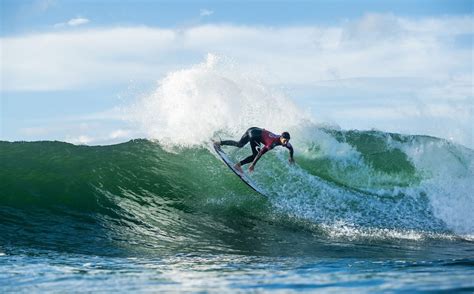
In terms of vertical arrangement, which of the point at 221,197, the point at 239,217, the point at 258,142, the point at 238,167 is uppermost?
the point at 258,142

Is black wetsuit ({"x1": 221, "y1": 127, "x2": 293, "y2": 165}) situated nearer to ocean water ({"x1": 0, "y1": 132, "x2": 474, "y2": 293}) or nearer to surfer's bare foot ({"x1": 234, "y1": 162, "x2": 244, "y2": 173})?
surfer's bare foot ({"x1": 234, "y1": 162, "x2": 244, "y2": 173})

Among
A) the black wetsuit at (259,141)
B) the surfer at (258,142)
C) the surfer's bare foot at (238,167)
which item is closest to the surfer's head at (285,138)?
the surfer at (258,142)

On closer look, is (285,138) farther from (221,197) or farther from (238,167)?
(221,197)

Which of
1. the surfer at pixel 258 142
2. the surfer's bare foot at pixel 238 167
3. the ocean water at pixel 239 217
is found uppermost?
the surfer at pixel 258 142

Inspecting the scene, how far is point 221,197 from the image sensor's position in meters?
13.5

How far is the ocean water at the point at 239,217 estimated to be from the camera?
716 centimetres

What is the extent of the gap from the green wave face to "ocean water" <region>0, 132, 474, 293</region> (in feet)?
0.13

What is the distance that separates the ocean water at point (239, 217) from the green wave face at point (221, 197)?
1.6 inches

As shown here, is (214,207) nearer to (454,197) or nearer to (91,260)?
(91,260)

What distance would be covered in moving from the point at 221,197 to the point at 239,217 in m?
1.04

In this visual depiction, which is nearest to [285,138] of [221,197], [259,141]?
[259,141]

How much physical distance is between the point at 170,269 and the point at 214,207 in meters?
5.21

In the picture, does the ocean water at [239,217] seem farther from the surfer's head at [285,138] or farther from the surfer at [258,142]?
the surfer's head at [285,138]

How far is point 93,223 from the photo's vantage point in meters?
11.5
